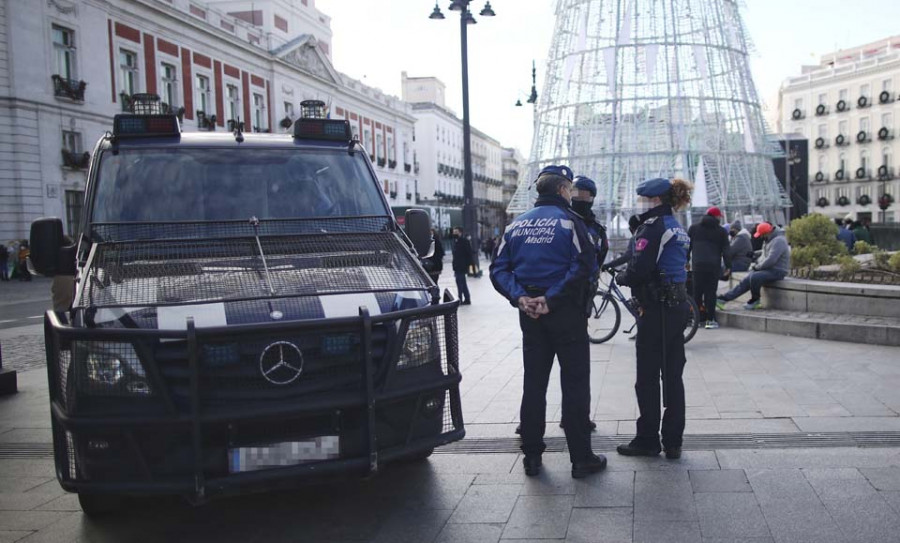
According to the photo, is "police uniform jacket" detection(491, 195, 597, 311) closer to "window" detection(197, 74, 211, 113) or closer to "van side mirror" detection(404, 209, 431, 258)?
"van side mirror" detection(404, 209, 431, 258)

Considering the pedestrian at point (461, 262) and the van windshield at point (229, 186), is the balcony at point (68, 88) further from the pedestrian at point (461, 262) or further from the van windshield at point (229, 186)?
the van windshield at point (229, 186)

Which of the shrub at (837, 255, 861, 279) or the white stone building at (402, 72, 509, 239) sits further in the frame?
the white stone building at (402, 72, 509, 239)

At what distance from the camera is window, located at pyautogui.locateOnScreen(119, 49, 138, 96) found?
36750 mm

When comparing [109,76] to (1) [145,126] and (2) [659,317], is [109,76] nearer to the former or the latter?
(1) [145,126]

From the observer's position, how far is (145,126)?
18.4 ft

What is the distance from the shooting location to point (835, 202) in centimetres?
8444

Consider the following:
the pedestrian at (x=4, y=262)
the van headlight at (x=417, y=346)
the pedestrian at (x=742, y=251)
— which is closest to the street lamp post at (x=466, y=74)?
the pedestrian at (x=742, y=251)

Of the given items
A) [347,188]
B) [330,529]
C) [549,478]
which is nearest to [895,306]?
[549,478]

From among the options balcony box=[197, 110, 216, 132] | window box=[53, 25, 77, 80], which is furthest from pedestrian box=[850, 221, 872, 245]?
balcony box=[197, 110, 216, 132]

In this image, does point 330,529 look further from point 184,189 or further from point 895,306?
point 895,306

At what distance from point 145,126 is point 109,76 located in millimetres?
33357

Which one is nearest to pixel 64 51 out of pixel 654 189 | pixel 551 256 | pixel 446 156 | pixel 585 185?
pixel 585 185

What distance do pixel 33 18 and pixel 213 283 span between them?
31.9m

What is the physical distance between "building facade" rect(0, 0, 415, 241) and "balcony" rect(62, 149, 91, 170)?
50 millimetres
